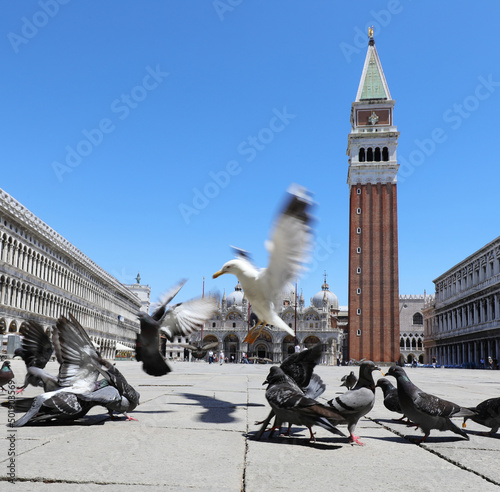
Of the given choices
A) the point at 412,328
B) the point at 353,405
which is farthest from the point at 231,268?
the point at 412,328

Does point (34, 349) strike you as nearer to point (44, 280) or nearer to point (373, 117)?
point (44, 280)

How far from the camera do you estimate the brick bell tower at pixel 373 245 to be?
5966 cm

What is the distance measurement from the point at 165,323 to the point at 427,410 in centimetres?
348

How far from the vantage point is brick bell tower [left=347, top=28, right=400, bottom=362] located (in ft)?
196

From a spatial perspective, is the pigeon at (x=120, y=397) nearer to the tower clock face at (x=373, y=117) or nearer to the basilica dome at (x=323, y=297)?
the tower clock face at (x=373, y=117)

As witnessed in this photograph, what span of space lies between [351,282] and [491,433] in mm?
56451

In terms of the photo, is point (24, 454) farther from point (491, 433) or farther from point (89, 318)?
point (89, 318)

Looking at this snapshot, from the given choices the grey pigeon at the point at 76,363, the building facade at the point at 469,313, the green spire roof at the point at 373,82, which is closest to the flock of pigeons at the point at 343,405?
the grey pigeon at the point at 76,363

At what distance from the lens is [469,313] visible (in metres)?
60.3

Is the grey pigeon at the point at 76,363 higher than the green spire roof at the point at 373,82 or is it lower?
lower

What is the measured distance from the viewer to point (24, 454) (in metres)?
3.42

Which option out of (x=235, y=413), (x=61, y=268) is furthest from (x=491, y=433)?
(x=61, y=268)

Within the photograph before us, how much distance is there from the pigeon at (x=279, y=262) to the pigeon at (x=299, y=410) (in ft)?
4.72

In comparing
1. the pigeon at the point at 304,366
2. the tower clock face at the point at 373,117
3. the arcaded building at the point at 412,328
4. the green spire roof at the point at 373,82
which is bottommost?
the pigeon at the point at 304,366
